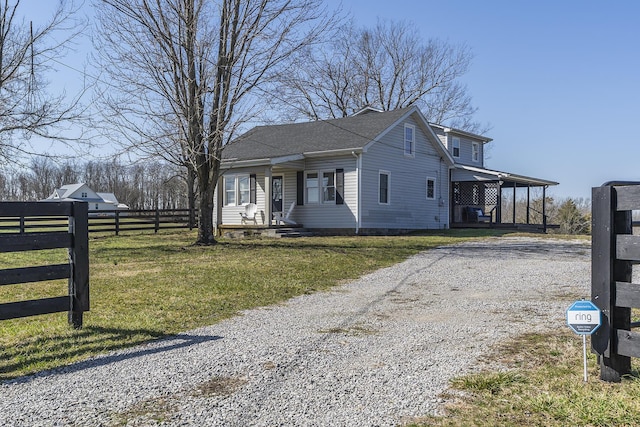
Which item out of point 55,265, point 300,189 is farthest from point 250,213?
point 55,265

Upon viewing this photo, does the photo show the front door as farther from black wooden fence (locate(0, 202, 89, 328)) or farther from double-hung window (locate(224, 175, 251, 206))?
black wooden fence (locate(0, 202, 89, 328))

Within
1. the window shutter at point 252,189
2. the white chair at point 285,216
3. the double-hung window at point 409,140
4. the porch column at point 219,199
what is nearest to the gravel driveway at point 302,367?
the white chair at point 285,216

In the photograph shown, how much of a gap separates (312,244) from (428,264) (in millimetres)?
5333

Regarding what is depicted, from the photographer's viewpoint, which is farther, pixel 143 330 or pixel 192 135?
pixel 192 135

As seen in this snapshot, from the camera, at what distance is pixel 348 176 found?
2064 centimetres

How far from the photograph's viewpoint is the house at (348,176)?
67.8 feet

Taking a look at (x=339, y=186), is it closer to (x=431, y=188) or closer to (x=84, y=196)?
(x=431, y=188)

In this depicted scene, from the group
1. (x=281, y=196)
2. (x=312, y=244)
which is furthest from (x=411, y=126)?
(x=312, y=244)

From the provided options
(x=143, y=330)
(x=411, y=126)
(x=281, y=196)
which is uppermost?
(x=411, y=126)

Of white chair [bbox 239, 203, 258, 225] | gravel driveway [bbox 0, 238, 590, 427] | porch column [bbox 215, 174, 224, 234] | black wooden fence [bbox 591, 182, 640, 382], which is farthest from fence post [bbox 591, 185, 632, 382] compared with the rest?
porch column [bbox 215, 174, 224, 234]

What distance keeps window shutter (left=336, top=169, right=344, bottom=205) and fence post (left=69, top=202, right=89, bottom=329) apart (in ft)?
50.3

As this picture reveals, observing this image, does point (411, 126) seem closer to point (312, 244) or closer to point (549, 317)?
point (312, 244)

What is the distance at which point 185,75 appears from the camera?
1562 centimetres

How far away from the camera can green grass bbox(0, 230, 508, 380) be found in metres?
5.30
